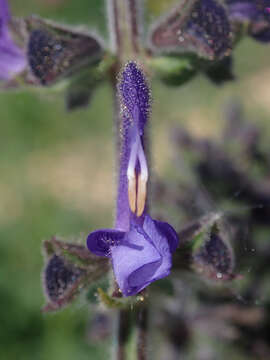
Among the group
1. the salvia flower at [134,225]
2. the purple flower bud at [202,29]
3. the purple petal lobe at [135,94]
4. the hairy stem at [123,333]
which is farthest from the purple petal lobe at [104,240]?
the purple flower bud at [202,29]

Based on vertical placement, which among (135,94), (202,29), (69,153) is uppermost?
(202,29)

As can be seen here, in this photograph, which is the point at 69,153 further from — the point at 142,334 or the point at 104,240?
the point at 104,240

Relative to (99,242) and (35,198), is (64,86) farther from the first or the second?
(35,198)

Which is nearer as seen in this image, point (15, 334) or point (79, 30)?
point (79, 30)

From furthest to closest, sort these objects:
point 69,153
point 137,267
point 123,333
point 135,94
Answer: point 69,153 → point 123,333 → point 135,94 → point 137,267

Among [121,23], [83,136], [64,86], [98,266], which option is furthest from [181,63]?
[83,136]

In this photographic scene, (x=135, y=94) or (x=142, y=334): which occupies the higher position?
(x=135, y=94)

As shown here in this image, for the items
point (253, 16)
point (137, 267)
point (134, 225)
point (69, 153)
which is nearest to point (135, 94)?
point (134, 225)
